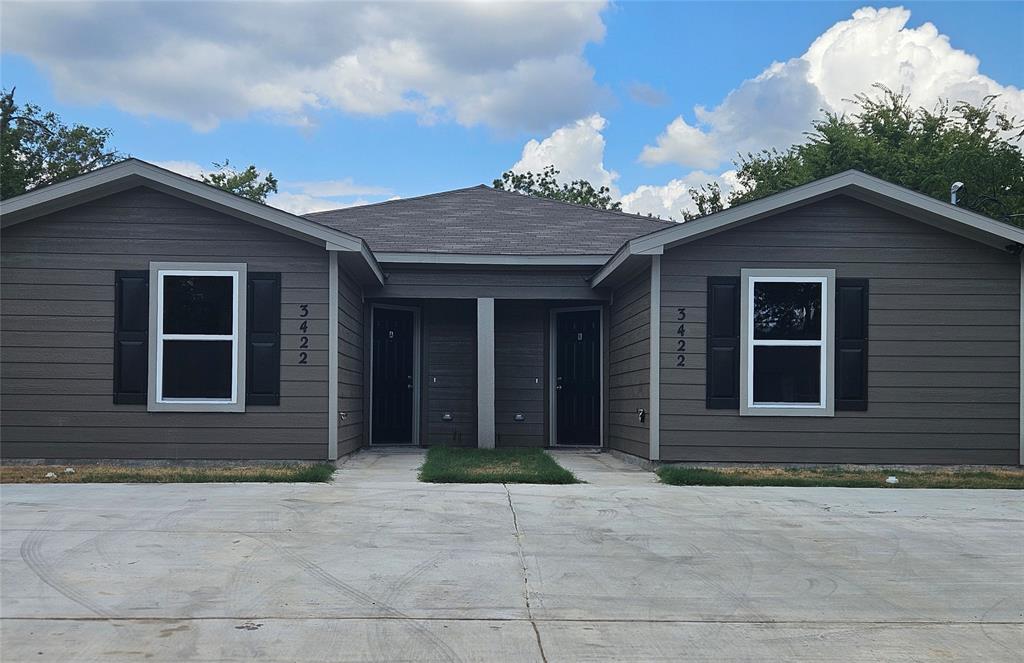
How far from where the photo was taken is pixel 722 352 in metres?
10.8

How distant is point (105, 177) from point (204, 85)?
11.4m

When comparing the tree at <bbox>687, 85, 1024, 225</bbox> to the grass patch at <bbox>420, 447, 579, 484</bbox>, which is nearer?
the grass patch at <bbox>420, 447, 579, 484</bbox>

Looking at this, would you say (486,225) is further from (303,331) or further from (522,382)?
(303,331)

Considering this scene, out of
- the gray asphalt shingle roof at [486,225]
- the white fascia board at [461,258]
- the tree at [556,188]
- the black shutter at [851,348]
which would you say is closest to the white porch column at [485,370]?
the white fascia board at [461,258]

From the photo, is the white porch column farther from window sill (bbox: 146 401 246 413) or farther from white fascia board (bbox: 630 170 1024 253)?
window sill (bbox: 146 401 246 413)

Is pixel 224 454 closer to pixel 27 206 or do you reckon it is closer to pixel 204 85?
pixel 27 206

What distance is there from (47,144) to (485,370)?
82.7ft

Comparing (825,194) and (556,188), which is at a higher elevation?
(556,188)

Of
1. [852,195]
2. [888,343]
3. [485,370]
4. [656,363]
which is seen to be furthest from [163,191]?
[888,343]

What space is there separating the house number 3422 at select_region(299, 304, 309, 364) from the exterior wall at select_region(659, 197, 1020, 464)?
12.8 feet

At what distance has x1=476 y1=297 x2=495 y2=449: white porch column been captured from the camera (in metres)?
13.2

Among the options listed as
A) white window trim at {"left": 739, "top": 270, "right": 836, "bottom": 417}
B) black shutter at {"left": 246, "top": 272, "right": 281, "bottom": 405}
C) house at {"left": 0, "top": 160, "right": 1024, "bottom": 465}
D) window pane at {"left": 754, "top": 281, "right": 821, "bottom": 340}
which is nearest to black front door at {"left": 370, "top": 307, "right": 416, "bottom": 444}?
house at {"left": 0, "top": 160, "right": 1024, "bottom": 465}

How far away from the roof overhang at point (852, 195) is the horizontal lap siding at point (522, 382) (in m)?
3.69

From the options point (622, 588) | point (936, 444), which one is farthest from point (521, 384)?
point (622, 588)
